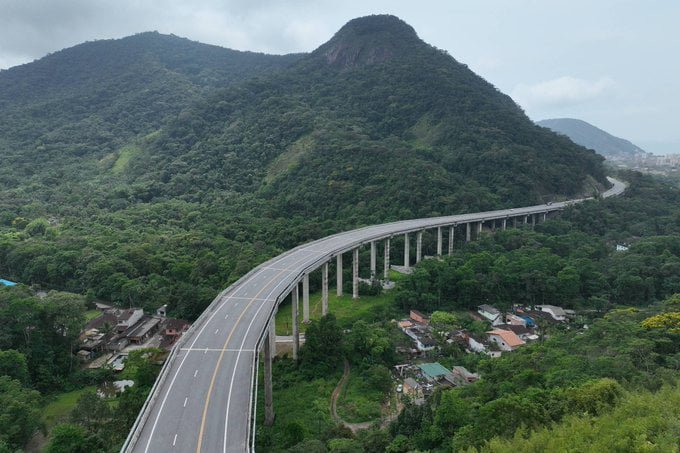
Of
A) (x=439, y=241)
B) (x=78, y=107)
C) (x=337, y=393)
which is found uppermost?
(x=78, y=107)

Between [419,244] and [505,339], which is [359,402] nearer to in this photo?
[505,339]

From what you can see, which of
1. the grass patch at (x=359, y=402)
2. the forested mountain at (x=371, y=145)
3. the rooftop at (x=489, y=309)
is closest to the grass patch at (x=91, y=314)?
the grass patch at (x=359, y=402)

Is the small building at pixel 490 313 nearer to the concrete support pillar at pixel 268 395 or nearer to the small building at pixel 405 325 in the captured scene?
the small building at pixel 405 325

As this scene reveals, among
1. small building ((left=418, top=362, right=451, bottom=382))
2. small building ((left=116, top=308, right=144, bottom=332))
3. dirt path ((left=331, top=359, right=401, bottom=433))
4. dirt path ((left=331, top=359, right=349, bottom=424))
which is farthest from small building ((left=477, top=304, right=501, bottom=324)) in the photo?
small building ((left=116, top=308, right=144, bottom=332))

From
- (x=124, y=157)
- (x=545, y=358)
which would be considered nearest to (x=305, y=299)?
(x=545, y=358)

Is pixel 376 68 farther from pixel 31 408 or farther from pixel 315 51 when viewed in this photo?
pixel 31 408

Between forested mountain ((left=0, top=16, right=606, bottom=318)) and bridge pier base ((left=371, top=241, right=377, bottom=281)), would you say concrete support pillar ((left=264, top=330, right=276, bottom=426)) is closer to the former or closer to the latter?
forested mountain ((left=0, top=16, right=606, bottom=318))
